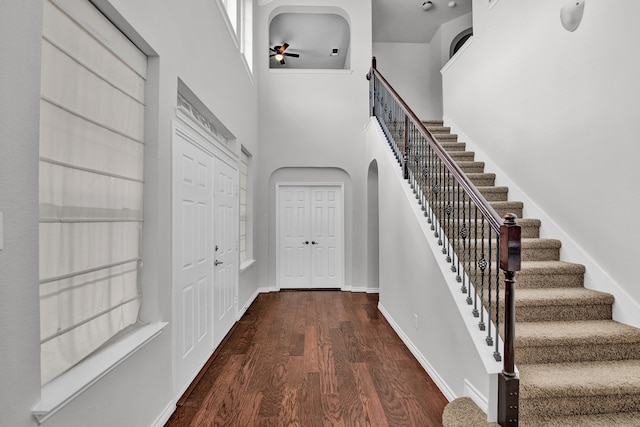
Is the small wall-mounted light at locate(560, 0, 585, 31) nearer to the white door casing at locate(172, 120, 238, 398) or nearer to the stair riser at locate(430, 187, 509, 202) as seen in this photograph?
the stair riser at locate(430, 187, 509, 202)

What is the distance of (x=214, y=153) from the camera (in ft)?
11.0

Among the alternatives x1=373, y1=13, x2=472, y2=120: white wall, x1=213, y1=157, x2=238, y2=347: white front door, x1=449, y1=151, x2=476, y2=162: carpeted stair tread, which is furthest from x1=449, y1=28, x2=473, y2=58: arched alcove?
x1=213, y1=157, x2=238, y2=347: white front door

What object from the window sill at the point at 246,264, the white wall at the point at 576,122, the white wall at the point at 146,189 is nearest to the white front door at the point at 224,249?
the window sill at the point at 246,264

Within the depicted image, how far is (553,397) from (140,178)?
2.77 m

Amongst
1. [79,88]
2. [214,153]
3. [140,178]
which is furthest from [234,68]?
[79,88]

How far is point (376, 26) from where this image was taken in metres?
7.17

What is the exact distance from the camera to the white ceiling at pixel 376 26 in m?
6.60

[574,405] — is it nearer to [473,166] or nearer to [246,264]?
[473,166]

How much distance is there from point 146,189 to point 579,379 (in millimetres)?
2869

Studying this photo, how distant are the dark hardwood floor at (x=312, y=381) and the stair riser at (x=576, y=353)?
2.20 feet

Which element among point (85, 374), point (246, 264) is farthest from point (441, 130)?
point (85, 374)

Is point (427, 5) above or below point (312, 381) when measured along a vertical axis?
above

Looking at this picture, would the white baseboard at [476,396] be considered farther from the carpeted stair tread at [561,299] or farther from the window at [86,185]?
the window at [86,185]

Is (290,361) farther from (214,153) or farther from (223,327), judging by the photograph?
(214,153)
